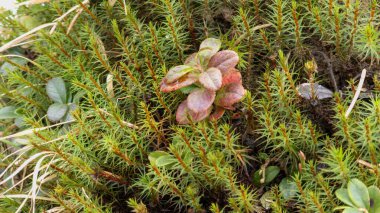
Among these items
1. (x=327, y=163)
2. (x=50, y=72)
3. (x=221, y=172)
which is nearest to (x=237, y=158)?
(x=221, y=172)

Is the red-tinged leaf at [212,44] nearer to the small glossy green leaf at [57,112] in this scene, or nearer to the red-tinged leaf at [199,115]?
the red-tinged leaf at [199,115]

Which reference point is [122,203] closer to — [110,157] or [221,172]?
[110,157]

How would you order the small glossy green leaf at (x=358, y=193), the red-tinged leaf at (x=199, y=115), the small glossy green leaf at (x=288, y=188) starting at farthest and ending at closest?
the red-tinged leaf at (x=199, y=115) → the small glossy green leaf at (x=288, y=188) → the small glossy green leaf at (x=358, y=193)

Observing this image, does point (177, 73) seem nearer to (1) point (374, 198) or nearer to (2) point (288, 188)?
(2) point (288, 188)

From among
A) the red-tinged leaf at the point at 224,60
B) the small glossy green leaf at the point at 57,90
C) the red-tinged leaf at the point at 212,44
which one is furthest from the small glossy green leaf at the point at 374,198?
the small glossy green leaf at the point at 57,90

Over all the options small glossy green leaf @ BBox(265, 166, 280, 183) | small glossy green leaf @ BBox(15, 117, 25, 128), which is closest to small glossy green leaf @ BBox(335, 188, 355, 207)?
small glossy green leaf @ BBox(265, 166, 280, 183)

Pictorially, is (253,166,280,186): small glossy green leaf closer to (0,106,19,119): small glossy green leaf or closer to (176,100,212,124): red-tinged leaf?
(176,100,212,124): red-tinged leaf

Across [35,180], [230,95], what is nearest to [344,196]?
[230,95]
